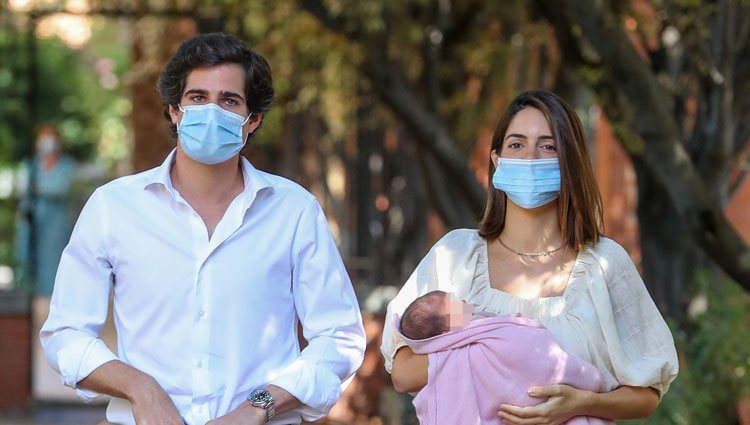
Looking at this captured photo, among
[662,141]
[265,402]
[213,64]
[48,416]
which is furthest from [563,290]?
[48,416]

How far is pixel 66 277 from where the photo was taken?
3873 mm

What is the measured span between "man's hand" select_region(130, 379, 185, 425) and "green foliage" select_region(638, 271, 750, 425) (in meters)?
3.90

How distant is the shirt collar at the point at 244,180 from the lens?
391 centimetres

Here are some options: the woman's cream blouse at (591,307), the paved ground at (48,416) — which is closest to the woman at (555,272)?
the woman's cream blouse at (591,307)

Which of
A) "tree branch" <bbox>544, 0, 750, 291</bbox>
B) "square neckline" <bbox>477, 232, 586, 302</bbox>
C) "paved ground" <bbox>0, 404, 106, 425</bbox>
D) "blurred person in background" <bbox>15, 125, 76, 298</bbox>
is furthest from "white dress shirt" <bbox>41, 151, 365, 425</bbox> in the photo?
"blurred person in background" <bbox>15, 125, 76, 298</bbox>

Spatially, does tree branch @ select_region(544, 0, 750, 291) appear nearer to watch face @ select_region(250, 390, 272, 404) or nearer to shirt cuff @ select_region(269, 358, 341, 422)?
shirt cuff @ select_region(269, 358, 341, 422)

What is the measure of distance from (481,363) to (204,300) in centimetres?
74

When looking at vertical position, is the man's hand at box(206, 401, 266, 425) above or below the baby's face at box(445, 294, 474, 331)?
below

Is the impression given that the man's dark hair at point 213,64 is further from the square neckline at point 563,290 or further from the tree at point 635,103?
the tree at point 635,103

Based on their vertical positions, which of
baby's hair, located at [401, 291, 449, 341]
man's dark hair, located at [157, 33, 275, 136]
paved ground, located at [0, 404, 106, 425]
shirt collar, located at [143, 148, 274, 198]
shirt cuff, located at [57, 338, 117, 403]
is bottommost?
paved ground, located at [0, 404, 106, 425]

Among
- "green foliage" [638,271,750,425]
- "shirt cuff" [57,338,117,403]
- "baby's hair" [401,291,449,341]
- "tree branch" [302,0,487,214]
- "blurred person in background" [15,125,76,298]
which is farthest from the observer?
"blurred person in background" [15,125,76,298]

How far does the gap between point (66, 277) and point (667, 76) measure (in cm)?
479

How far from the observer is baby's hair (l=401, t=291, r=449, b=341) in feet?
12.7

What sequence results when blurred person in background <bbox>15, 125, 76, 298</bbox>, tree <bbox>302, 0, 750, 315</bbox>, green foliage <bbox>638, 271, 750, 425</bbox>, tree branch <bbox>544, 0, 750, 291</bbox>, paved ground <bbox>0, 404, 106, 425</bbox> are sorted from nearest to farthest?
tree branch <bbox>544, 0, 750, 291</bbox>
tree <bbox>302, 0, 750, 315</bbox>
green foliage <bbox>638, 271, 750, 425</bbox>
paved ground <bbox>0, 404, 106, 425</bbox>
blurred person in background <bbox>15, 125, 76, 298</bbox>
